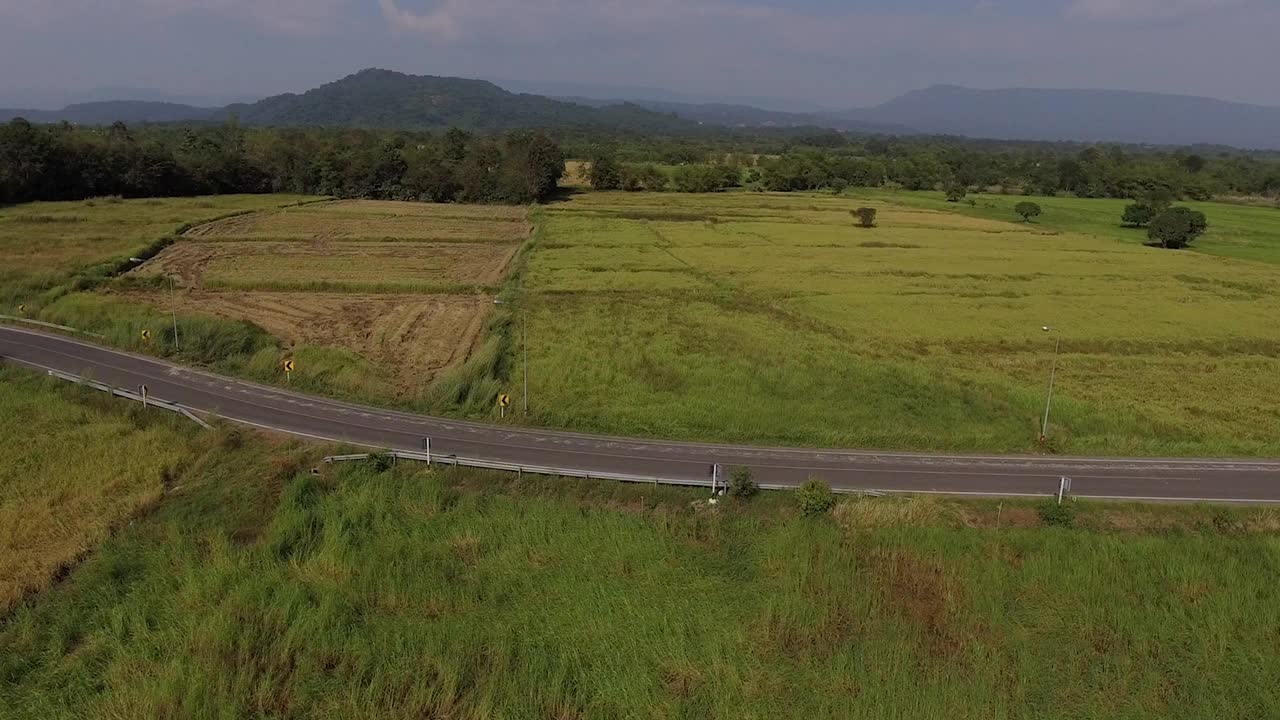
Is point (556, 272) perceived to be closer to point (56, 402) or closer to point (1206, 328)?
Answer: point (56, 402)

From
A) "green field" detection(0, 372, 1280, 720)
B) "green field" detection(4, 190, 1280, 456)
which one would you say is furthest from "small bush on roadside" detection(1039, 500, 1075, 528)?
"green field" detection(4, 190, 1280, 456)

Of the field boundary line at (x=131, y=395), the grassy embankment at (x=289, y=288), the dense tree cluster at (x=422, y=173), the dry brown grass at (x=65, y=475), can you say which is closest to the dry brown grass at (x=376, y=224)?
the grassy embankment at (x=289, y=288)

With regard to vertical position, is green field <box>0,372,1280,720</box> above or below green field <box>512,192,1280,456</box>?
below

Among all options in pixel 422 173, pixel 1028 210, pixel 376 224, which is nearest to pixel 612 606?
pixel 376 224

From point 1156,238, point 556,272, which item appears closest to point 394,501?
point 556,272

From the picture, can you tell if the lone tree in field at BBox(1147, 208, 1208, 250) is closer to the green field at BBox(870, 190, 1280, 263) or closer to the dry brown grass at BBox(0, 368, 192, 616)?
the green field at BBox(870, 190, 1280, 263)
